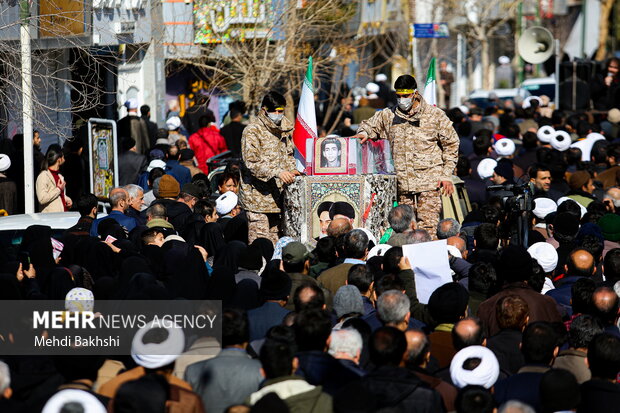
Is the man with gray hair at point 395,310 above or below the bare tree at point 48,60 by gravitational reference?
below

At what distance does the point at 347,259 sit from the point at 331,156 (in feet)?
7.81

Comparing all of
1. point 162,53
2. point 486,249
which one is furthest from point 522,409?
point 162,53

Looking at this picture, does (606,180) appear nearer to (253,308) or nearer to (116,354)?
(253,308)

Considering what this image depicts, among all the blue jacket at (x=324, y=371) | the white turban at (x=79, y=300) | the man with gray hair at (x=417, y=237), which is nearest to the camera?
the blue jacket at (x=324, y=371)

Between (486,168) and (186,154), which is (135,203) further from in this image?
(486,168)

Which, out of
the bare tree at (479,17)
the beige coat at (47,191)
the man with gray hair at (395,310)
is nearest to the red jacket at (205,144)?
the beige coat at (47,191)

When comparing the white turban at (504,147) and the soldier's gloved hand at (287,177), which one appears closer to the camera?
the soldier's gloved hand at (287,177)

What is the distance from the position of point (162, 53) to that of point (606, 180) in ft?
28.2

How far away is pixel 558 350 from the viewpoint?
7.57 m

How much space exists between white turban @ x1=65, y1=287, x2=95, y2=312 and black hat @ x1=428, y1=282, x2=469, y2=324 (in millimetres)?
2298

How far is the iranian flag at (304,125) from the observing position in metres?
11.9

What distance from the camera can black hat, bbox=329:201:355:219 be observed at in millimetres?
11047

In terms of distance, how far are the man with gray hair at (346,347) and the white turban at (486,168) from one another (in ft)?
27.6

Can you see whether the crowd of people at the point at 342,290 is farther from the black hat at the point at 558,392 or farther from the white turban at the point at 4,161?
the white turban at the point at 4,161
